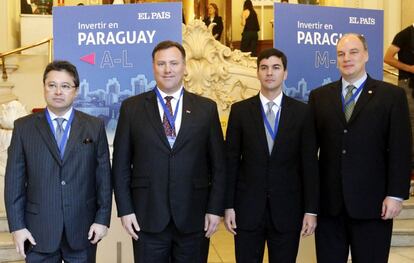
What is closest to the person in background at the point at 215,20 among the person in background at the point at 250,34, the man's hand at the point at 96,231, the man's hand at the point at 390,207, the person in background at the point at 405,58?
the person in background at the point at 250,34

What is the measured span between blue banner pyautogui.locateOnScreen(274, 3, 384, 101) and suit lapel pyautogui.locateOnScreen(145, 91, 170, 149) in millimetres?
1745

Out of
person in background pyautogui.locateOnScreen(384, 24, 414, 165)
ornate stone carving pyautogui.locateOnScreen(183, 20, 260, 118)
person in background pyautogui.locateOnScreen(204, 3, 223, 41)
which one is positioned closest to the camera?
person in background pyautogui.locateOnScreen(384, 24, 414, 165)

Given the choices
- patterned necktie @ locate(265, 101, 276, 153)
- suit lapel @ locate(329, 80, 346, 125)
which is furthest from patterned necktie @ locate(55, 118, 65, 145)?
suit lapel @ locate(329, 80, 346, 125)

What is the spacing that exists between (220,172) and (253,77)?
4396mm

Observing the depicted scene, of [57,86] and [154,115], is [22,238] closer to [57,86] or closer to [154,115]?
[57,86]

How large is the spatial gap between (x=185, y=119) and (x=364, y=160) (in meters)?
1.01

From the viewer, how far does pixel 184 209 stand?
116 inches

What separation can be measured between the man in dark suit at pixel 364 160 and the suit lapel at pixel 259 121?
0.37 m

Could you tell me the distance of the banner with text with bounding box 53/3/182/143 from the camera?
4301 mm

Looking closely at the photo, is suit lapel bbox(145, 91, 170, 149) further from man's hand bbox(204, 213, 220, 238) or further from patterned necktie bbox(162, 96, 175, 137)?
man's hand bbox(204, 213, 220, 238)

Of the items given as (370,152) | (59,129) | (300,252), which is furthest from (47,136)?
(300,252)

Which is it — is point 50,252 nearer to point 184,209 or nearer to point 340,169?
point 184,209

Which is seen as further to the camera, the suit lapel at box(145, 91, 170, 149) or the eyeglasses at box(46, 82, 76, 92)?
the suit lapel at box(145, 91, 170, 149)

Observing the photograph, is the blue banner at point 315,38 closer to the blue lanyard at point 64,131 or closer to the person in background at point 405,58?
the person in background at point 405,58
